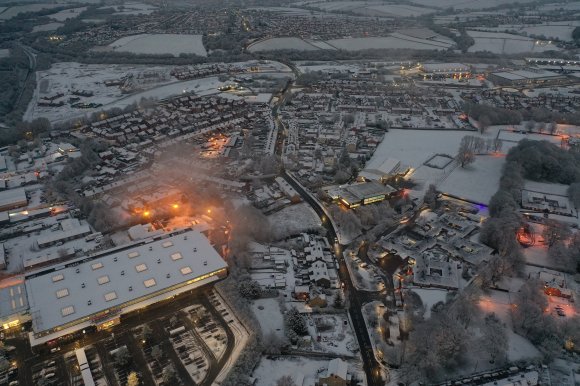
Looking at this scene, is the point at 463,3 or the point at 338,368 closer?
the point at 338,368

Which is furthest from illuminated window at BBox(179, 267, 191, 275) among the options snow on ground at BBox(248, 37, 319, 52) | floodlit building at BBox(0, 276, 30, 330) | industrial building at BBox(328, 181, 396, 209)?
snow on ground at BBox(248, 37, 319, 52)

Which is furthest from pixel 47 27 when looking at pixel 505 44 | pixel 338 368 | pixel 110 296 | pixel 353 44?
pixel 338 368

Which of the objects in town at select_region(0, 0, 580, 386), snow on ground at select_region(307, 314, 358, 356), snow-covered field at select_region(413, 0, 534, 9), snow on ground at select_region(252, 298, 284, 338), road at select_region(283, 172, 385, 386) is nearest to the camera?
road at select_region(283, 172, 385, 386)

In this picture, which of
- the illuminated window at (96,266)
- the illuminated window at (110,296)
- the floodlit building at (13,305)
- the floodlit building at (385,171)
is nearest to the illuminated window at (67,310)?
the illuminated window at (110,296)

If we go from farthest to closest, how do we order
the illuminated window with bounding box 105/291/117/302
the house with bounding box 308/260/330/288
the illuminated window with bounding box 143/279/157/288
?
the house with bounding box 308/260/330/288, the illuminated window with bounding box 143/279/157/288, the illuminated window with bounding box 105/291/117/302

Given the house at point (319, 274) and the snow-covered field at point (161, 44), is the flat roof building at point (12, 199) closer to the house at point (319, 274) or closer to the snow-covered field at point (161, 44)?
the house at point (319, 274)

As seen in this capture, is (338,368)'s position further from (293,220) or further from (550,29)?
(550,29)

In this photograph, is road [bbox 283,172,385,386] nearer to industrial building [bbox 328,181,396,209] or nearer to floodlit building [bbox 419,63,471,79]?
industrial building [bbox 328,181,396,209]

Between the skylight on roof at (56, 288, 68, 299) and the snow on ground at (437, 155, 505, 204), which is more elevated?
the skylight on roof at (56, 288, 68, 299)
